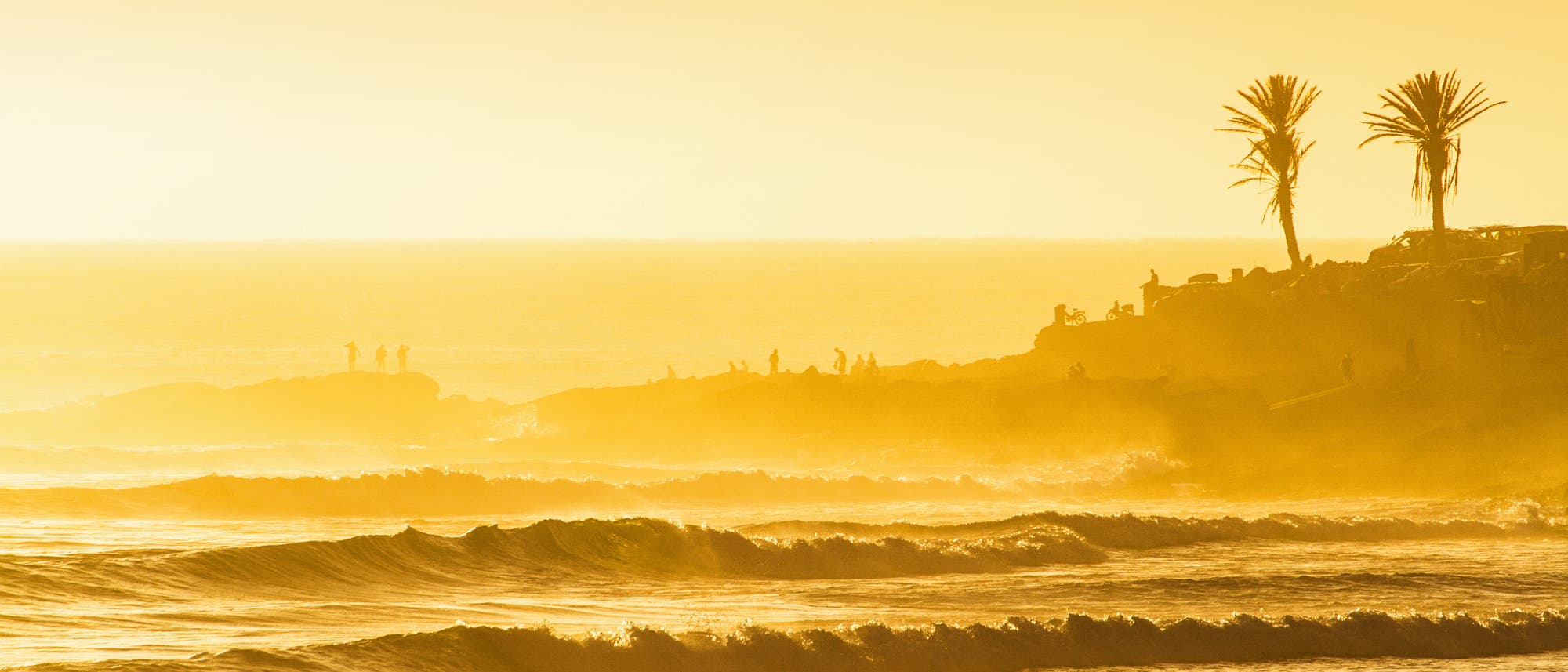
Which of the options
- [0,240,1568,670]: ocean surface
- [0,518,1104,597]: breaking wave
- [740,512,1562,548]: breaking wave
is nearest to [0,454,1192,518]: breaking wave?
[0,240,1568,670]: ocean surface

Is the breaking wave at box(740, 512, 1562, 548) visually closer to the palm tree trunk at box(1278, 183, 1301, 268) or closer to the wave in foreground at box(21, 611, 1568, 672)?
the wave in foreground at box(21, 611, 1568, 672)

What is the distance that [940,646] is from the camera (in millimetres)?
21750

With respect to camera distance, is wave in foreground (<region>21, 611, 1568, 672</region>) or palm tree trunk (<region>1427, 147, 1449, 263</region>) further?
palm tree trunk (<region>1427, 147, 1449, 263</region>)

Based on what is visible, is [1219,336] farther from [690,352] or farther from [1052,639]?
[690,352]

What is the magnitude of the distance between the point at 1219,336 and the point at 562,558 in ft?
104

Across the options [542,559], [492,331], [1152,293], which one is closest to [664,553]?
[542,559]

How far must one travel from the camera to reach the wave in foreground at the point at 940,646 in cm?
2014

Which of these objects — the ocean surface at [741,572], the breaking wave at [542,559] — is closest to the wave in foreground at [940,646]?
the ocean surface at [741,572]

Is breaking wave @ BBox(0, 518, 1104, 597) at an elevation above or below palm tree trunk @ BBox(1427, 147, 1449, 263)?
below

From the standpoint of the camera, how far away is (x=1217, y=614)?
78.9 ft

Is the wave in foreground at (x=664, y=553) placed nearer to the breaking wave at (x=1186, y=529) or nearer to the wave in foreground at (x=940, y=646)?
the breaking wave at (x=1186, y=529)

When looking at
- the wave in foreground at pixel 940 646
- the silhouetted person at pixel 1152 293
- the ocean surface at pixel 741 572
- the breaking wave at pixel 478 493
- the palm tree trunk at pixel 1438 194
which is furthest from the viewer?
the silhouetted person at pixel 1152 293

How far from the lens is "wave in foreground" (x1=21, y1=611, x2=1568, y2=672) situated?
2014 cm

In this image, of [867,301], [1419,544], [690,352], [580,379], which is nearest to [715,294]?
[867,301]
